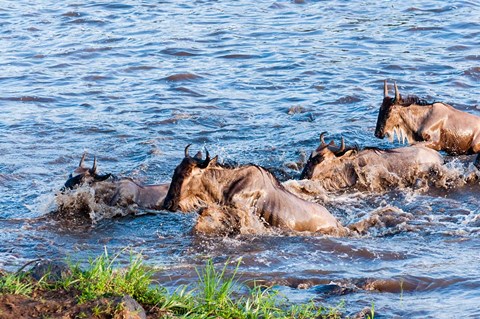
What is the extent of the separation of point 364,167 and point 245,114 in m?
3.69

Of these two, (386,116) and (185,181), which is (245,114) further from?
(185,181)

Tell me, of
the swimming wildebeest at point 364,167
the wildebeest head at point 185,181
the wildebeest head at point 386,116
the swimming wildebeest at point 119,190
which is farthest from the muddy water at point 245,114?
the wildebeest head at point 386,116

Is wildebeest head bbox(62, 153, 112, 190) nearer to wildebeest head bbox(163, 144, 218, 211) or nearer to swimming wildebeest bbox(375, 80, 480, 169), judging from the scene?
wildebeest head bbox(163, 144, 218, 211)

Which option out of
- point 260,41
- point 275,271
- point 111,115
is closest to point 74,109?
point 111,115

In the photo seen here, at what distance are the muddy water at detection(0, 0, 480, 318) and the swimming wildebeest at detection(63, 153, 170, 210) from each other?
24 cm

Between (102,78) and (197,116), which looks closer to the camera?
(197,116)

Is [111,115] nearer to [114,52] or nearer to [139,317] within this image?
[114,52]

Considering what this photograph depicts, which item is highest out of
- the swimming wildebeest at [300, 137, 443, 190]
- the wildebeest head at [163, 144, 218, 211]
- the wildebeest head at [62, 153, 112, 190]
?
the wildebeest head at [163, 144, 218, 211]

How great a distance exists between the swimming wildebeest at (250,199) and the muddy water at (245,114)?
33 cm

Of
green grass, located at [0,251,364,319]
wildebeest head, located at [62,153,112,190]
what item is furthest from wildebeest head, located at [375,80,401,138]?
green grass, located at [0,251,364,319]

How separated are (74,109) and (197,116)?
7.31 feet

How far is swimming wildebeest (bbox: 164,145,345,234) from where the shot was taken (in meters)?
10.2

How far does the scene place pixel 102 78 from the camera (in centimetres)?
1798

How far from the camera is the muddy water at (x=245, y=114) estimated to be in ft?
29.7
